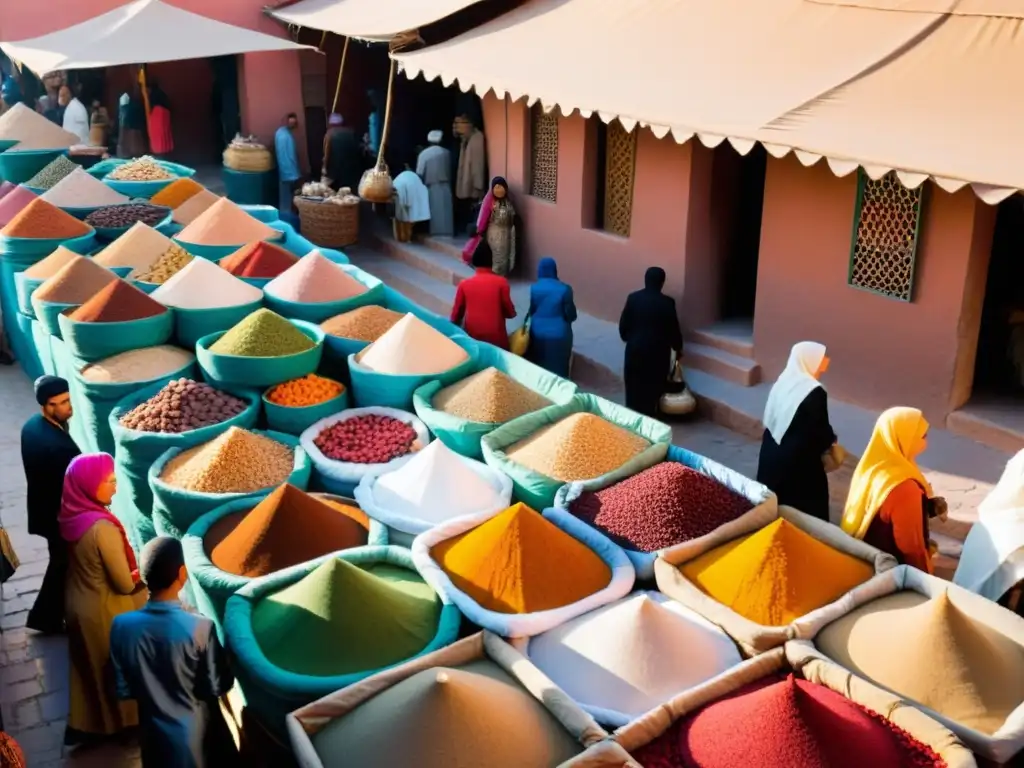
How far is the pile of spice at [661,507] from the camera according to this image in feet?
13.2

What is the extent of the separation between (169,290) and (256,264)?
785 millimetres

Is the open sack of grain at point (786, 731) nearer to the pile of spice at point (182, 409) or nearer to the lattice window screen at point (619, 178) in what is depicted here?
the pile of spice at point (182, 409)

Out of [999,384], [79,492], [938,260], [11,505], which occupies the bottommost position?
[11,505]

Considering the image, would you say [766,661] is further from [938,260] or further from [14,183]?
[14,183]

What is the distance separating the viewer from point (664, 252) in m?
7.80

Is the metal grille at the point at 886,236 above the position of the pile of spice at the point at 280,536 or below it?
above

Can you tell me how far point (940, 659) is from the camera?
325 centimetres

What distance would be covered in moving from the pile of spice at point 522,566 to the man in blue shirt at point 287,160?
8.72 metres

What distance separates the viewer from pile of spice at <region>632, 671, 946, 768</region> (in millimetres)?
2922

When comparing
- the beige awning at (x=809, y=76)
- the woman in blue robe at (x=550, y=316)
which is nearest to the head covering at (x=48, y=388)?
the woman in blue robe at (x=550, y=316)

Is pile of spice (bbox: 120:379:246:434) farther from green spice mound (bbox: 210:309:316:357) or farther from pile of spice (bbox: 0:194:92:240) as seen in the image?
pile of spice (bbox: 0:194:92:240)

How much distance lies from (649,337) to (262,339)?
99.2 inches

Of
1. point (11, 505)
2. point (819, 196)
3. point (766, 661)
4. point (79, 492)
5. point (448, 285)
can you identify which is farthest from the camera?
point (448, 285)

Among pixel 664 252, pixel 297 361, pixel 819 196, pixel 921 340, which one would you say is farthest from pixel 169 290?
pixel 921 340
